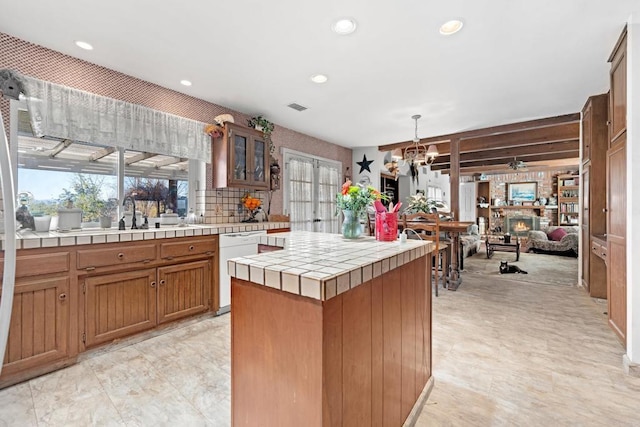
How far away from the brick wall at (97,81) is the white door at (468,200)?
30.4 feet

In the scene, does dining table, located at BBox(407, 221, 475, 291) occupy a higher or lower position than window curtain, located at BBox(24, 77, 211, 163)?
lower

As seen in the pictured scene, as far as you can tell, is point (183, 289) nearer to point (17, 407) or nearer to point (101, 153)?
point (17, 407)

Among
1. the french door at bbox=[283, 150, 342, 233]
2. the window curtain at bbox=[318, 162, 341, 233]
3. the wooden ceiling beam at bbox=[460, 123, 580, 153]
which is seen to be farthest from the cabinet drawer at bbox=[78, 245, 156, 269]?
the wooden ceiling beam at bbox=[460, 123, 580, 153]

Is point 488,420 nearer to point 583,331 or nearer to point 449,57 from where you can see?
point 583,331

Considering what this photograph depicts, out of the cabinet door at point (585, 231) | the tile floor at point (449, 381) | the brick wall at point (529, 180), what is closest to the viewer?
the tile floor at point (449, 381)

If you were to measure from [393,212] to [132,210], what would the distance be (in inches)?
103

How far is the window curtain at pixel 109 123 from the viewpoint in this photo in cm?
230

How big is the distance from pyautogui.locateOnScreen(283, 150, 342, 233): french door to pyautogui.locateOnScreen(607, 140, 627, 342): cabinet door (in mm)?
3662

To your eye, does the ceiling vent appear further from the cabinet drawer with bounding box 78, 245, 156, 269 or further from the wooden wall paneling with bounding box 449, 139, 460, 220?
the wooden wall paneling with bounding box 449, 139, 460, 220

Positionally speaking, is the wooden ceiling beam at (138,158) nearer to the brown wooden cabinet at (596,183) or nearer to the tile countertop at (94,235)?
the tile countertop at (94,235)

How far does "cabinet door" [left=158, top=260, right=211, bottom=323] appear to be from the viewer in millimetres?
2549

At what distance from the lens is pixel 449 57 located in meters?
2.49

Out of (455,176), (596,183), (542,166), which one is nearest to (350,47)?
(596,183)

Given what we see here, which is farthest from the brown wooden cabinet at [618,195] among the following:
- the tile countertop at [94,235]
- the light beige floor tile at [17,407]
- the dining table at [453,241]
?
the light beige floor tile at [17,407]
